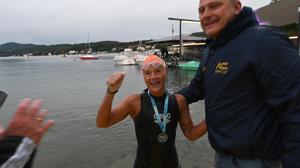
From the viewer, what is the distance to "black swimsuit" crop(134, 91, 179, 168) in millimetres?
3256

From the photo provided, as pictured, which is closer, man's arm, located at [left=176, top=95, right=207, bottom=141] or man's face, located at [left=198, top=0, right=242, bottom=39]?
man's face, located at [left=198, top=0, right=242, bottom=39]

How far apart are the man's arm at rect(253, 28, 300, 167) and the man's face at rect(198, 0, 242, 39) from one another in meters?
0.42

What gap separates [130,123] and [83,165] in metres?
4.31

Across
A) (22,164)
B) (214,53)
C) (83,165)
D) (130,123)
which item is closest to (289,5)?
(130,123)

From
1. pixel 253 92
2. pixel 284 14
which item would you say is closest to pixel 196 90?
pixel 253 92

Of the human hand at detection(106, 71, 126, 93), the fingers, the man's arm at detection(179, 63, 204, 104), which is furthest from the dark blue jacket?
the fingers

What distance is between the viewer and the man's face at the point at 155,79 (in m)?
3.29

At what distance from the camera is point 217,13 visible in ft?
8.38

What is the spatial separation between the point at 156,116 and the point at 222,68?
3.39 ft

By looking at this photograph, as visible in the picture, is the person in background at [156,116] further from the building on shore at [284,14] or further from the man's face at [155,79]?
the building on shore at [284,14]

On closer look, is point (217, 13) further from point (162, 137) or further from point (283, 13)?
point (283, 13)

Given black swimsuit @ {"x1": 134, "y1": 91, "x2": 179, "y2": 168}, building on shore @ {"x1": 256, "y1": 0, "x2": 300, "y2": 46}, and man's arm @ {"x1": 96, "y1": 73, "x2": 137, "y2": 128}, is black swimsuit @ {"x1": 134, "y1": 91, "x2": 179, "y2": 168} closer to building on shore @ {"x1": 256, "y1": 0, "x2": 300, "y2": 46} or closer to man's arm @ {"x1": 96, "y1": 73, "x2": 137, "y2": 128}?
man's arm @ {"x1": 96, "y1": 73, "x2": 137, "y2": 128}

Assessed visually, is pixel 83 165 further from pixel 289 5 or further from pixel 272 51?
pixel 289 5

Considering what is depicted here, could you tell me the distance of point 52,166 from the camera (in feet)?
27.7
